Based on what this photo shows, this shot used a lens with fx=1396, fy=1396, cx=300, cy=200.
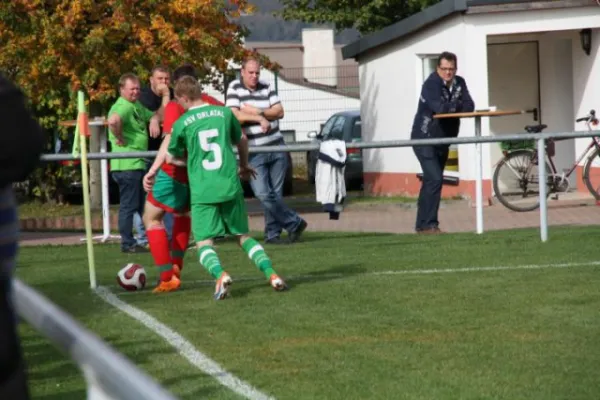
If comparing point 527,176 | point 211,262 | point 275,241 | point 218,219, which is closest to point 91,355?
point 211,262

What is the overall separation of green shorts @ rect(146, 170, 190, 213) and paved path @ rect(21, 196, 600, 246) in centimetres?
659

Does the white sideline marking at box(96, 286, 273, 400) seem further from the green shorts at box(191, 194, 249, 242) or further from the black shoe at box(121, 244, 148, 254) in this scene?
the black shoe at box(121, 244, 148, 254)

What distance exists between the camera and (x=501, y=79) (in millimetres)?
23562

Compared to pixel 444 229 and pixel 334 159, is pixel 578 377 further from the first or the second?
pixel 444 229

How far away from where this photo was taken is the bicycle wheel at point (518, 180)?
19812mm

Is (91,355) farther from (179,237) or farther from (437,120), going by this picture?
(437,120)

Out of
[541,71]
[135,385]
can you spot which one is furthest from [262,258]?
[541,71]

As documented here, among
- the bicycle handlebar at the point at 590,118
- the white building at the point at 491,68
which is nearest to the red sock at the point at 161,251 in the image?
the bicycle handlebar at the point at 590,118

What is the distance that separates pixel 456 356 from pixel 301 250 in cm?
670

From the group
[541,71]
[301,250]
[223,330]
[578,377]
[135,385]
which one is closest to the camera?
[135,385]

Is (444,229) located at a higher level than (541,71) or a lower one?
lower

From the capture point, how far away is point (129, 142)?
14422mm

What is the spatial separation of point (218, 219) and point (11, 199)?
6.88 meters

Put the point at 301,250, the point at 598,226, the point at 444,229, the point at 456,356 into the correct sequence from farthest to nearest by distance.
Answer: the point at 444,229 → the point at 598,226 → the point at 301,250 → the point at 456,356
